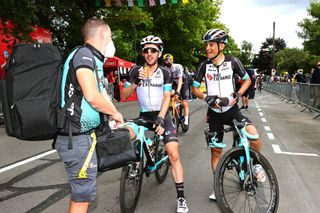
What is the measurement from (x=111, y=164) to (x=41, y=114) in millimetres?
661

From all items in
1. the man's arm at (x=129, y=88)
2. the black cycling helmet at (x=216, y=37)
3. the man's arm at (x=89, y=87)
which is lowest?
the man's arm at (x=129, y=88)

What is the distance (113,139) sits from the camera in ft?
9.03

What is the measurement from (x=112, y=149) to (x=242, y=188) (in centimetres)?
183

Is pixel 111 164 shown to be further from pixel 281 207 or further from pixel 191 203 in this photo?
pixel 281 207

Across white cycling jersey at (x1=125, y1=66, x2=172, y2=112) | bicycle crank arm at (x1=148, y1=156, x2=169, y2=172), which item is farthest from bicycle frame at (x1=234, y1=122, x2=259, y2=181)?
bicycle crank arm at (x1=148, y1=156, x2=169, y2=172)

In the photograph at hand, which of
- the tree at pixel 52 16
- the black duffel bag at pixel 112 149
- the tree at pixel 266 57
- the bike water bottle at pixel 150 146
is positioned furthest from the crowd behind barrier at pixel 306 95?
the tree at pixel 266 57

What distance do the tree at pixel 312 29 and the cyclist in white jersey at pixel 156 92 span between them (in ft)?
157

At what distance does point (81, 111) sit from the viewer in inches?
103

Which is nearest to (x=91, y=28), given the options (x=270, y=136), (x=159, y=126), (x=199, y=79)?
(x=159, y=126)

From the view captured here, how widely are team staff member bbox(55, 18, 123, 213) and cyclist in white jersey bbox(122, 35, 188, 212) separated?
1462 millimetres

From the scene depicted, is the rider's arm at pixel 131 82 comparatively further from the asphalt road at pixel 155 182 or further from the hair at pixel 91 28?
the hair at pixel 91 28

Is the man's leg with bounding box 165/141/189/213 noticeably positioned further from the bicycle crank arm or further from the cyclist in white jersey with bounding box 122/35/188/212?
the bicycle crank arm

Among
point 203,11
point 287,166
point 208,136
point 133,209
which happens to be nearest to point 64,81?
point 133,209

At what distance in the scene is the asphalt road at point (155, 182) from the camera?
429 centimetres
